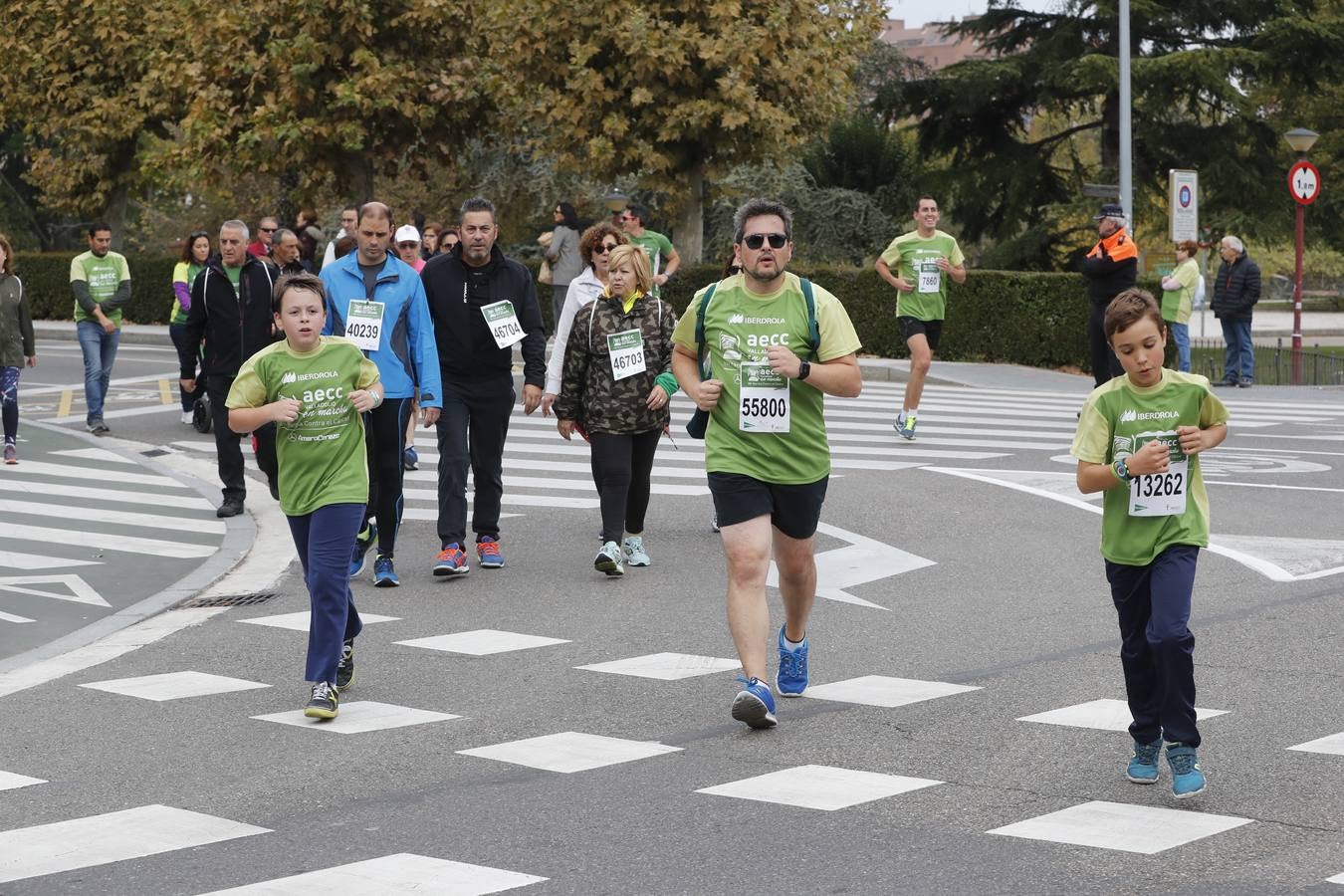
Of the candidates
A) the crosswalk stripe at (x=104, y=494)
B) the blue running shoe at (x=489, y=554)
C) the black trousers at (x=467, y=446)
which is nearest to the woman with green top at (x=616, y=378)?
the black trousers at (x=467, y=446)

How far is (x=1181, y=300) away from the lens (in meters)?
23.7

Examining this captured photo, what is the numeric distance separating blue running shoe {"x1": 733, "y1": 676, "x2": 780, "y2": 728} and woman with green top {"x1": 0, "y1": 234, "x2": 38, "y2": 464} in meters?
10.6

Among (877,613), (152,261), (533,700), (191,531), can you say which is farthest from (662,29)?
(533,700)

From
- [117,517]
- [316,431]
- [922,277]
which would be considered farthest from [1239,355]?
[316,431]

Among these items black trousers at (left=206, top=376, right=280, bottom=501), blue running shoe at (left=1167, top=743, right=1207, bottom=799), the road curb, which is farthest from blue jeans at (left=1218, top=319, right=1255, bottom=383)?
blue running shoe at (left=1167, top=743, right=1207, bottom=799)

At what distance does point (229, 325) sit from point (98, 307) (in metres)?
5.54

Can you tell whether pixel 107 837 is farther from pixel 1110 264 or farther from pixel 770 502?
pixel 1110 264

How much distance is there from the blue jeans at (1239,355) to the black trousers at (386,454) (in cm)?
1625

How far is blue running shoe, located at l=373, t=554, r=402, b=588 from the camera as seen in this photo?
1045 cm

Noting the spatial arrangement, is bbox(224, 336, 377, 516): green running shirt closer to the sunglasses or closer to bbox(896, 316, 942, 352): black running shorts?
the sunglasses

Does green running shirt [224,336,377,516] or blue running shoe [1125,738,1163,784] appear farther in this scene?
green running shirt [224,336,377,516]

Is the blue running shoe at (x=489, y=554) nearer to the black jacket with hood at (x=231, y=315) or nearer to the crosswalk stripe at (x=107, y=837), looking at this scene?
the black jacket with hood at (x=231, y=315)

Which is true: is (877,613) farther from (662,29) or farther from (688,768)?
(662,29)

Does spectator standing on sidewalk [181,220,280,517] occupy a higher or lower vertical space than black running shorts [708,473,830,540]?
higher
